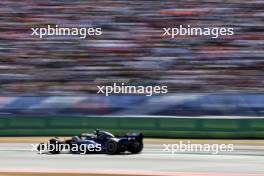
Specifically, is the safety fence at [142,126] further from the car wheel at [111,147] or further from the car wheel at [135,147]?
the car wheel at [111,147]

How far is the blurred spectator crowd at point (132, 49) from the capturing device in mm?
19250

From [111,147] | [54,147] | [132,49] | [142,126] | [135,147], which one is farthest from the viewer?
[132,49]

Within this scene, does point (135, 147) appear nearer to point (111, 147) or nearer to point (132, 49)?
point (111, 147)

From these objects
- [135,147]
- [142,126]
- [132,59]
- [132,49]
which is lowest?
[135,147]

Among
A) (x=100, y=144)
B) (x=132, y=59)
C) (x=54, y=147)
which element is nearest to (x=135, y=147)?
(x=100, y=144)

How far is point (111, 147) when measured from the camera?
1267 cm

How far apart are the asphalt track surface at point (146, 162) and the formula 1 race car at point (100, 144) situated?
18 centimetres

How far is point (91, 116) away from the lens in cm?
1752

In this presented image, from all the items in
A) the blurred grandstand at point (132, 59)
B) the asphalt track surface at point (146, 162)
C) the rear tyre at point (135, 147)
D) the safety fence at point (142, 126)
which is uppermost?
the blurred grandstand at point (132, 59)

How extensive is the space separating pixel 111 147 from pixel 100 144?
25 cm

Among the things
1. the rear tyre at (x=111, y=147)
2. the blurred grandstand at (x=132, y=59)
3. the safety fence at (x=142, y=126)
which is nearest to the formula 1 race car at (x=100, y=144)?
the rear tyre at (x=111, y=147)

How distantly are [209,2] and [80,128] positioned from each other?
24.4 ft

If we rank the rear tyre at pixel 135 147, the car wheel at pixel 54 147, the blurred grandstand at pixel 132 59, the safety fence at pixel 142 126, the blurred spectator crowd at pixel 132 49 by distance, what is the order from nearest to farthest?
the rear tyre at pixel 135 147, the car wheel at pixel 54 147, the safety fence at pixel 142 126, the blurred grandstand at pixel 132 59, the blurred spectator crowd at pixel 132 49

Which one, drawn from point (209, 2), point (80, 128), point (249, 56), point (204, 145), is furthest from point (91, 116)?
point (209, 2)
